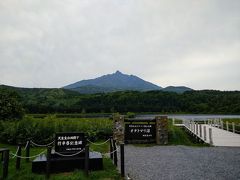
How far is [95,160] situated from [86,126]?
9461 mm

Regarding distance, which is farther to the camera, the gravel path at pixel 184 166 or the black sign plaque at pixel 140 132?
the black sign plaque at pixel 140 132

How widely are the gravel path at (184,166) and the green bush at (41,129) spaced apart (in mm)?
5870

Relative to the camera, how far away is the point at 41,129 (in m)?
16.5

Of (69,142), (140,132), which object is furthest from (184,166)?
(140,132)

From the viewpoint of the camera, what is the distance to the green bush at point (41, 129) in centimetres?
1599

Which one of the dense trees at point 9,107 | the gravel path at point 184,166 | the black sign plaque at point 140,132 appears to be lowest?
the gravel path at point 184,166

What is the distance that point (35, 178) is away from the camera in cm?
784

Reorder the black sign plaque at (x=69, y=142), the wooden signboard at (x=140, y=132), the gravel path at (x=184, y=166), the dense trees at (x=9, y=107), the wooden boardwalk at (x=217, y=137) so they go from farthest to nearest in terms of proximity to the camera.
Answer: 1. the dense trees at (x=9, y=107)
2. the wooden signboard at (x=140, y=132)
3. the wooden boardwalk at (x=217, y=137)
4. the black sign plaque at (x=69, y=142)
5. the gravel path at (x=184, y=166)

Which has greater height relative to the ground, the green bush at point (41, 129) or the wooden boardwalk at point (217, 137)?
the green bush at point (41, 129)

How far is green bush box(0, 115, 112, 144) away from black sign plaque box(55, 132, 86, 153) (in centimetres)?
714

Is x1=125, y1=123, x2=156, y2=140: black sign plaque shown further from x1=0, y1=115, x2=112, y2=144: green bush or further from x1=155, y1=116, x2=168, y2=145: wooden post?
Answer: x1=0, y1=115, x2=112, y2=144: green bush

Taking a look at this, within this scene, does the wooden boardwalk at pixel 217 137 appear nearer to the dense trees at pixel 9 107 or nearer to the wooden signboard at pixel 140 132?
the wooden signboard at pixel 140 132

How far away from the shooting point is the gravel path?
7.91 meters

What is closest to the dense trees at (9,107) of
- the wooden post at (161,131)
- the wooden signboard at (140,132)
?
the wooden signboard at (140,132)
